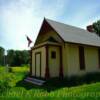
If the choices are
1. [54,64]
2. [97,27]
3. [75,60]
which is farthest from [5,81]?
[97,27]

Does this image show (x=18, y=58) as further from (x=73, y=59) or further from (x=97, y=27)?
(x=73, y=59)

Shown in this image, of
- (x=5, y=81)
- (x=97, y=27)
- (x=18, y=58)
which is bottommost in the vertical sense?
(x=5, y=81)

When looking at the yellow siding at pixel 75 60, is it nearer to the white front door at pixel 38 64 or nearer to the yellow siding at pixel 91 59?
the yellow siding at pixel 91 59

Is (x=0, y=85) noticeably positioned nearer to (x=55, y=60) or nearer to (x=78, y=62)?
(x=55, y=60)

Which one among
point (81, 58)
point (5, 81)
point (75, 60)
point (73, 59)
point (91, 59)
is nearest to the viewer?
point (5, 81)

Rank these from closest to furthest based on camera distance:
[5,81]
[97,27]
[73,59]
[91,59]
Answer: [5,81], [73,59], [91,59], [97,27]

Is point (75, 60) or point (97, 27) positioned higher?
point (97, 27)

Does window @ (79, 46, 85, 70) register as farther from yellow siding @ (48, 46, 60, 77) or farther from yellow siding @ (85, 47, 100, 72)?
yellow siding @ (48, 46, 60, 77)

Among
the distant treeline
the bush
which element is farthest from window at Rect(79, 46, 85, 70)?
the distant treeline

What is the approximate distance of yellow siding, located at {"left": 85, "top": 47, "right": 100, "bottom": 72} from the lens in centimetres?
1679

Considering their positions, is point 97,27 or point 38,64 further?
point 97,27

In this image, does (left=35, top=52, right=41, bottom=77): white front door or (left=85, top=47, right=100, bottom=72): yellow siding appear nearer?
(left=35, top=52, right=41, bottom=77): white front door

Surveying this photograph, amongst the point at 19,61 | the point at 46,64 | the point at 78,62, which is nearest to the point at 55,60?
the point at 46,64

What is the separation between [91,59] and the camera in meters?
17.3
